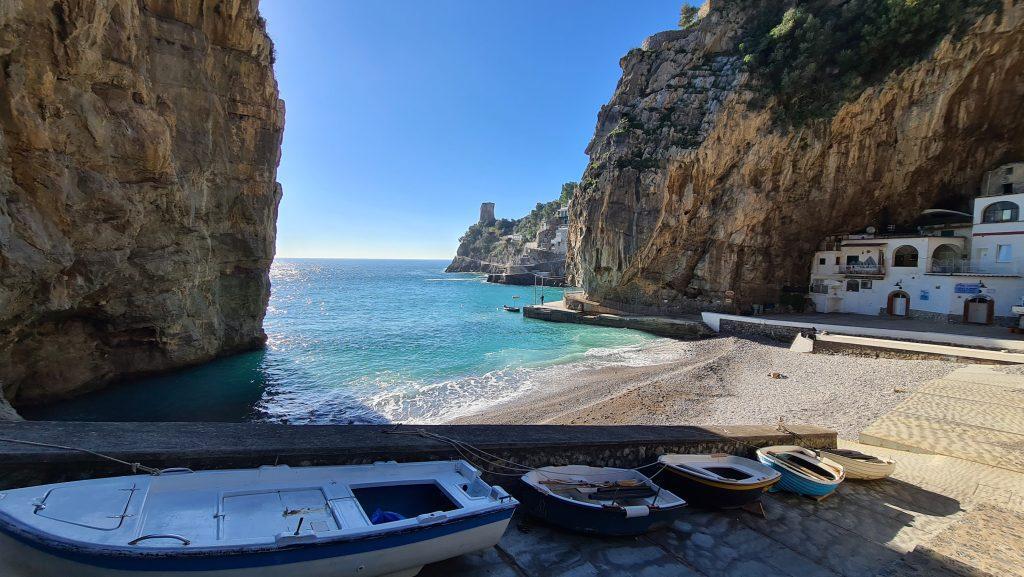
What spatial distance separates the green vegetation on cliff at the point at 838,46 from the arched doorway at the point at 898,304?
12.8 metres

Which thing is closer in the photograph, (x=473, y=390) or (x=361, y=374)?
(x=473, y=390)

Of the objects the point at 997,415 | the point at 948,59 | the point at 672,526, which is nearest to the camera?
the point at 672,526

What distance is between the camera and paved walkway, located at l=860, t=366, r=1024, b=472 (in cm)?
761

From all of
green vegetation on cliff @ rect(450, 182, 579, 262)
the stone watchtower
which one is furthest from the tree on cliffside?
the stone watchtower

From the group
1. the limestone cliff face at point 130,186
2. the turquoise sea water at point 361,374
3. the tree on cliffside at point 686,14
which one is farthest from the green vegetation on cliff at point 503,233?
the limestone cliff face at point 130,186

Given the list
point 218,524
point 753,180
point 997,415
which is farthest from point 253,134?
point 753,180

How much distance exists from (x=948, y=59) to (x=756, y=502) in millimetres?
34692

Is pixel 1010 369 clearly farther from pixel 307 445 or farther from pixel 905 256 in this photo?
pixel 307 445

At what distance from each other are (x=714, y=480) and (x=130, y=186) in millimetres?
17980

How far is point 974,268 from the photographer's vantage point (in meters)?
25.0

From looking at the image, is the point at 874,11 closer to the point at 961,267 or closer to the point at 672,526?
the point at 961,267

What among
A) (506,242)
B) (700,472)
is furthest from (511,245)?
(700,472)

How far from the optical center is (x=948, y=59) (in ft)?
81.4

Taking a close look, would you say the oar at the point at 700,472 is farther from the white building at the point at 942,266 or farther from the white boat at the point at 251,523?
the white building at the point at 942,266
